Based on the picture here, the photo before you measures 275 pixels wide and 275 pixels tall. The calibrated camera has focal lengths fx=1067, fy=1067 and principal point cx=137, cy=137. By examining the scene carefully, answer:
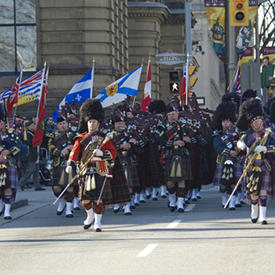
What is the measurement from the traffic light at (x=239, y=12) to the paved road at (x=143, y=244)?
6.16 metres

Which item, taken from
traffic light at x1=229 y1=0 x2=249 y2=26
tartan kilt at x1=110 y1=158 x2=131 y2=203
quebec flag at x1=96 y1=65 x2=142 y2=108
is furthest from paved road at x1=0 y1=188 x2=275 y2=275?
traffic light at x1=229 y1=0 x2=249 y2=26

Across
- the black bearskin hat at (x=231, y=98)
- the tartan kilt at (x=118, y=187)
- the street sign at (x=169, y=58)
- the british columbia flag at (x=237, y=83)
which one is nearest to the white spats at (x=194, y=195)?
the black bearskin hat at (x=231, y=98)

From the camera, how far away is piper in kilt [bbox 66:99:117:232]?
48.3 ft

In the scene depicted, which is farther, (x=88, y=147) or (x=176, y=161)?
(x=176, y=161)

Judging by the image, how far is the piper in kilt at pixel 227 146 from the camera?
18.5 meters

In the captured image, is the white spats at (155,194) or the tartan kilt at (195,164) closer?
the tartan kilt at (195,164)

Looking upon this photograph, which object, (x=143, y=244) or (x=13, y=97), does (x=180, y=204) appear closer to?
(x=143, y=244)

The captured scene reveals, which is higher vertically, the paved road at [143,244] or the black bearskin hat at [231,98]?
the black bearskin hat at [231,98]

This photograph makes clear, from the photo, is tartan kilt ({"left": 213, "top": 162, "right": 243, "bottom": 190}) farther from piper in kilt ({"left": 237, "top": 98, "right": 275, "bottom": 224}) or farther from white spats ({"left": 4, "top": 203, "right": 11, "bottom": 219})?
white spats ({"left": 4, "top": 203, "right": 11, "bottom": 219})

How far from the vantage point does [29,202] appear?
21.3 m

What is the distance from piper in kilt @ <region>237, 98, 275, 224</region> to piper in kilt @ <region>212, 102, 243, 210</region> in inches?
117

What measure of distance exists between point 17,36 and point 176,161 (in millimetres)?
17146

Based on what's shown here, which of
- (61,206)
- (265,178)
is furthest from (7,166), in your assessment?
(265,178)

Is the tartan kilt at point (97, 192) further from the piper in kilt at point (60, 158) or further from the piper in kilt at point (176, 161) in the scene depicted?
the piper in kilt at point (176, 161)
